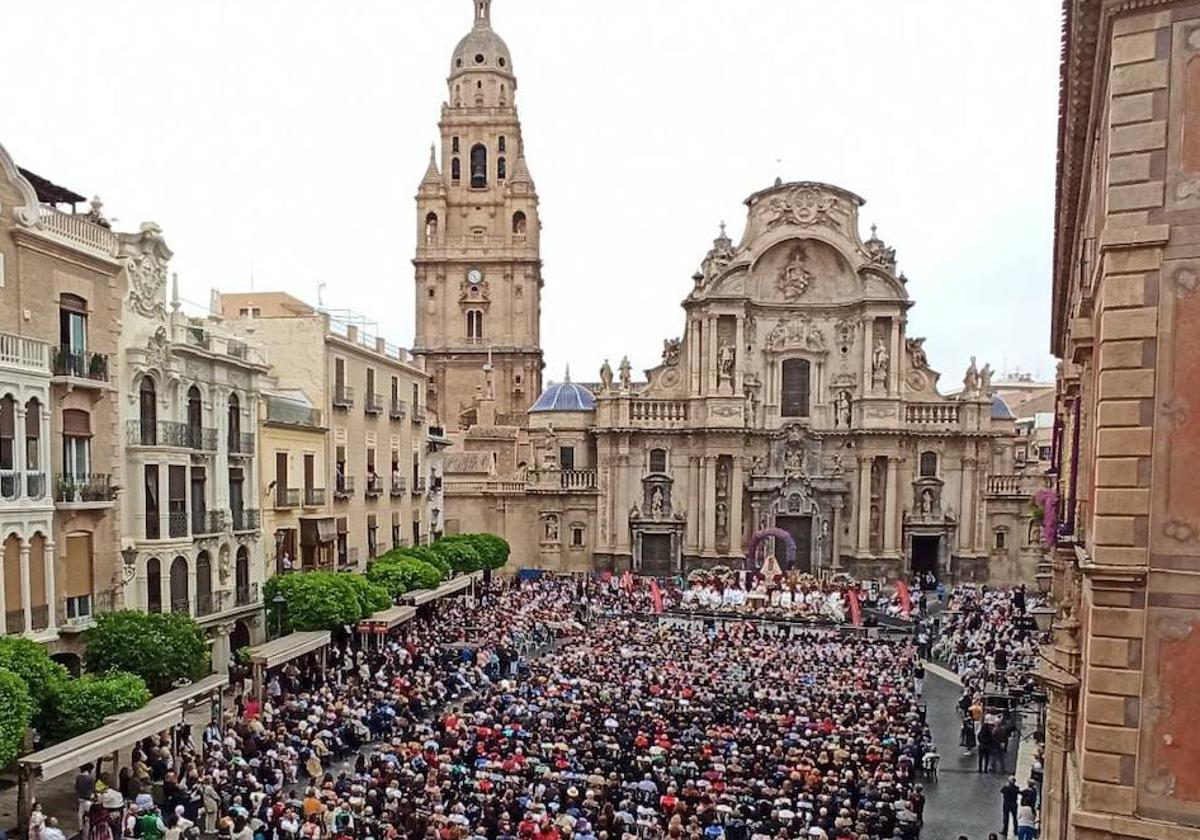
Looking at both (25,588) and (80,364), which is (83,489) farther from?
(80,364)

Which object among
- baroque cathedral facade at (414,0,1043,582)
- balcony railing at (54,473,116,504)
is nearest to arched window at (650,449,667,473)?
baroque cathedral facade at (414,0,1043,582)

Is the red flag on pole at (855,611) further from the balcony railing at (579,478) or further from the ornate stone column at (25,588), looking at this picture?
the ornate stone column at (25,588)

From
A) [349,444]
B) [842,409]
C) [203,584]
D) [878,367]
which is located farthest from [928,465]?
[203,584]

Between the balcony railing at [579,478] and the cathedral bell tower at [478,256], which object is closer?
the balcony railing at [579,478]

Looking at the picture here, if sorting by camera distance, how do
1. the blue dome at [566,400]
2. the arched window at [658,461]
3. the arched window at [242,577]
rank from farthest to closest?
the blue dome at [566,400], the arched window at [658,461], the arched window at [242,577]

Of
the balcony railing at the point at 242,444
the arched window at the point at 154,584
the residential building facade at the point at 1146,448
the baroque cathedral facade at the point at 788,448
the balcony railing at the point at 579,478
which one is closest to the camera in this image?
the residential building facade at the point at 1146,448

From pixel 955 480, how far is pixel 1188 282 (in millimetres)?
46950

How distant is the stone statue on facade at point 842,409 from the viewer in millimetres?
54062

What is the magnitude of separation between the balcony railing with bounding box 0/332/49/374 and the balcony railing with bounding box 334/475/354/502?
1546 cm

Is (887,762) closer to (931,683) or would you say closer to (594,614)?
(931,683)

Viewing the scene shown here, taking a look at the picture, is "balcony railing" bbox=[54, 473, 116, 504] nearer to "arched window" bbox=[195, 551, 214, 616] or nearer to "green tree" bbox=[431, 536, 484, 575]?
"arched window" bbox=[195, 551, 214, 616]

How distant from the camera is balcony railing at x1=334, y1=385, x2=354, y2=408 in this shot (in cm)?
3695

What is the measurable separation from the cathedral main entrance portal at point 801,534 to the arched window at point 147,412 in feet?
120


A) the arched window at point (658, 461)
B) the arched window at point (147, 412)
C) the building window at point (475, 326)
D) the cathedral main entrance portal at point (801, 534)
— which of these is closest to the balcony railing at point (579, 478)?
the arched window at point (658, 461)
